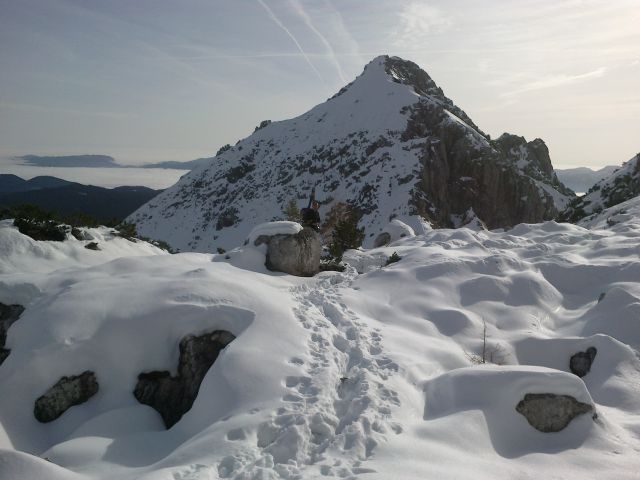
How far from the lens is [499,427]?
6113mm

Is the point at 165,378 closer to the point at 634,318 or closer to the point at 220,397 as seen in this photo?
the point at 220,397

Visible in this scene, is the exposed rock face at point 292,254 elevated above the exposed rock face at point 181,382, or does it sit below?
above

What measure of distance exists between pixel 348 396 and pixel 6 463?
442cm

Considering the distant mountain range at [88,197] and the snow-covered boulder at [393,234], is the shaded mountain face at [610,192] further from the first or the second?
the distant mountain range at [88,197]

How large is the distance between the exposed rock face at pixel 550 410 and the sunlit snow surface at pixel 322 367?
129 mm

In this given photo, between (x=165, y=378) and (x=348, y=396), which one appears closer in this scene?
(x=348, y=396)

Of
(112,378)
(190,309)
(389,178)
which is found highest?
(389,178)

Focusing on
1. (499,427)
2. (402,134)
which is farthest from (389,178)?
(499,427)

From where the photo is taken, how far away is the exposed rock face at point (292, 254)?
13.7 metres

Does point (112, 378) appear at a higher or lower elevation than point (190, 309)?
lower

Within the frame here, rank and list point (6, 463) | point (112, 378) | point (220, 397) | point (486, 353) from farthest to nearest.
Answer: point (486, 353)
point (112, 378)
point (220, 397)
point (6, 463)

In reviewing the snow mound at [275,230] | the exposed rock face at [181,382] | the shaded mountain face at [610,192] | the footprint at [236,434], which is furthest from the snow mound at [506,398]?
the shaded mountain face at [610,192]

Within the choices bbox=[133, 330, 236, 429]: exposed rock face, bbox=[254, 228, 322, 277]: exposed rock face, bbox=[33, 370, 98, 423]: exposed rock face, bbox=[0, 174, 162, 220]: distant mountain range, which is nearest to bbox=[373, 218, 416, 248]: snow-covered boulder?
bbox=[254, 228, 322, 277]: exposed rock face

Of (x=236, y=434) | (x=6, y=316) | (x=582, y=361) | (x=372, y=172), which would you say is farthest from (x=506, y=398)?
(x=372, y=172)
